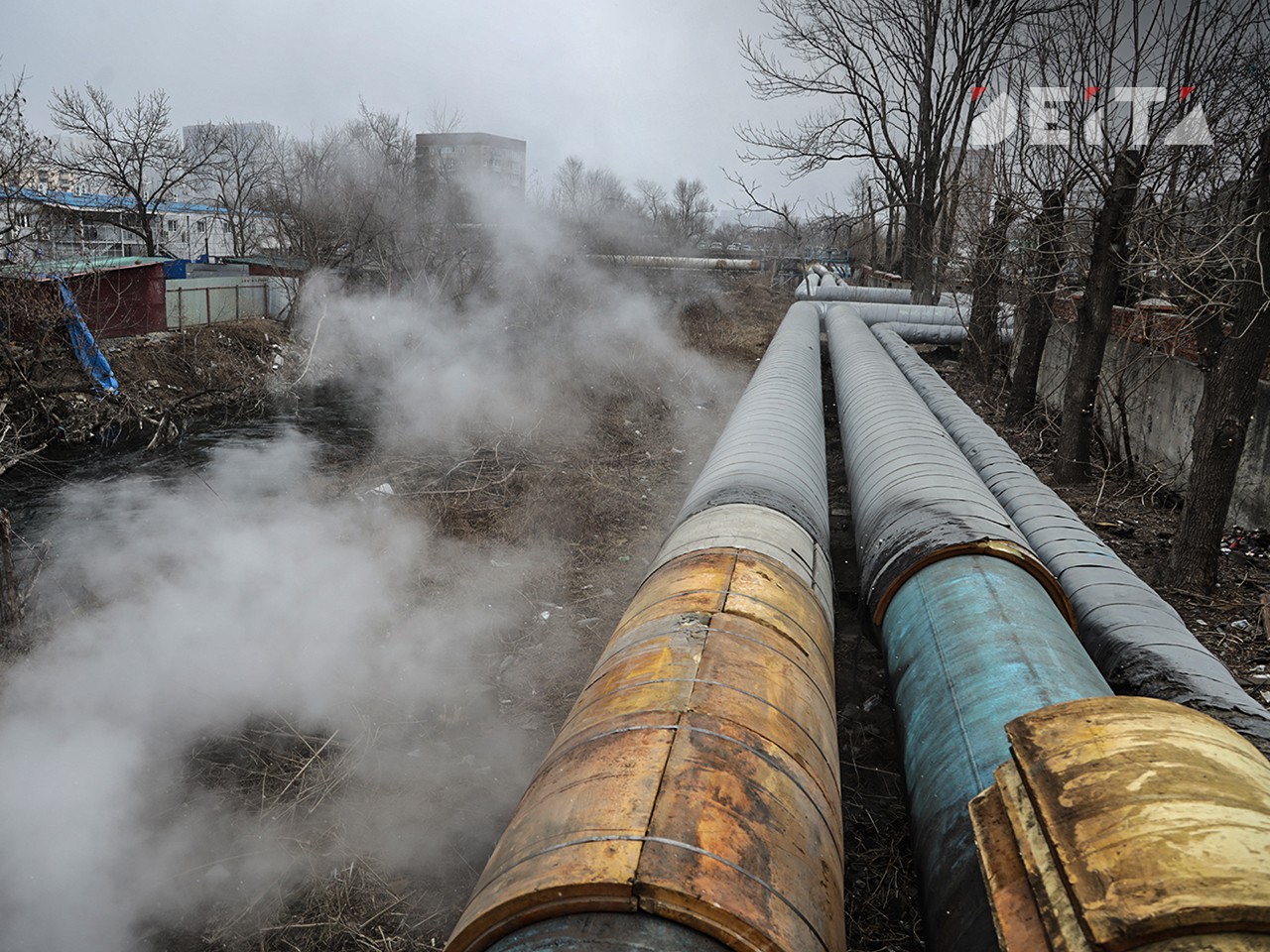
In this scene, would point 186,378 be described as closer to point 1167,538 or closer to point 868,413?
point 868,413

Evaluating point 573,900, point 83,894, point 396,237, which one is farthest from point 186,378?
point 573,900

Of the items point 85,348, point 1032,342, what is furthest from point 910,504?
point 85,348

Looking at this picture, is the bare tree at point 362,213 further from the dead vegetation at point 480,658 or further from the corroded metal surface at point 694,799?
the corroded metal surface at point 694,799

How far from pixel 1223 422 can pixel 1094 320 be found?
103 inches

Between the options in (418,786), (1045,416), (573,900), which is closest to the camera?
(573,900)

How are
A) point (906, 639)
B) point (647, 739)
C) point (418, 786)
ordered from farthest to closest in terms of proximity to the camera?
point (418, 786), point (906, 639), point (647, 739)

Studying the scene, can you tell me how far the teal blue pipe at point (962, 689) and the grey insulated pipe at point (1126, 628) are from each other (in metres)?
0.53

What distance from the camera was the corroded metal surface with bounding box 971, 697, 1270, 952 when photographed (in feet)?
3.79

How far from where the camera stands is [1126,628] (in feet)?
10.2

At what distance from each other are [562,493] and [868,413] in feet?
10.5

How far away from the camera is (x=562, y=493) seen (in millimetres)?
7723

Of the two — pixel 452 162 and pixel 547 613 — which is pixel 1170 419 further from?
pixel 452 162

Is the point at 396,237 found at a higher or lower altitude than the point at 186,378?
higher

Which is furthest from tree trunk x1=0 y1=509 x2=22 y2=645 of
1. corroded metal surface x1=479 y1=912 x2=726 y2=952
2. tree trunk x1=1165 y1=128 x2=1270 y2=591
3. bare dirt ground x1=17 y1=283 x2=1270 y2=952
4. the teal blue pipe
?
tree trunk x1=1165 y1=128 x2=1270 y2=591
